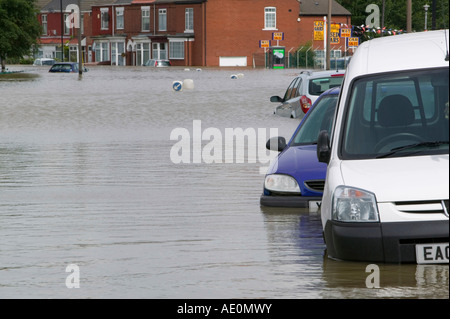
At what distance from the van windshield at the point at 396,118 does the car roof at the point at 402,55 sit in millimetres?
70

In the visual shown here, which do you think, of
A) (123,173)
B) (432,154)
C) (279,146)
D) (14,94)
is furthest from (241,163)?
(14,94)

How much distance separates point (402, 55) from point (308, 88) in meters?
16.0

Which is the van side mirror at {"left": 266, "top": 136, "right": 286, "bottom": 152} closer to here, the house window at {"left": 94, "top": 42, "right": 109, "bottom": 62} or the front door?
the front door

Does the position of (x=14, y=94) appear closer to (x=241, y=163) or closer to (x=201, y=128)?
(x=201, y=128)

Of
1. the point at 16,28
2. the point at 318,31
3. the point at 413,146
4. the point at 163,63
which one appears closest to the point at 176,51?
the point at 163,63

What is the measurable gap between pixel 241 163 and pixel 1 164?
14.5ft

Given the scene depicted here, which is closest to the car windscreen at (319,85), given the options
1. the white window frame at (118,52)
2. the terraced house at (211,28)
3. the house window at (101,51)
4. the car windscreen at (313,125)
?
the car windscreen at (313,125)

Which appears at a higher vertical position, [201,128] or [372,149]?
[372,149]

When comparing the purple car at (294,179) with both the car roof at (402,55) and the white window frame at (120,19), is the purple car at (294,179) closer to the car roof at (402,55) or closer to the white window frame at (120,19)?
the car roof at (402,55)

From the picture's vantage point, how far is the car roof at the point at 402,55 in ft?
29.2

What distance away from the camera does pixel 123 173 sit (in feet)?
56.5

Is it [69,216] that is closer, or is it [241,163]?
[69,216]
